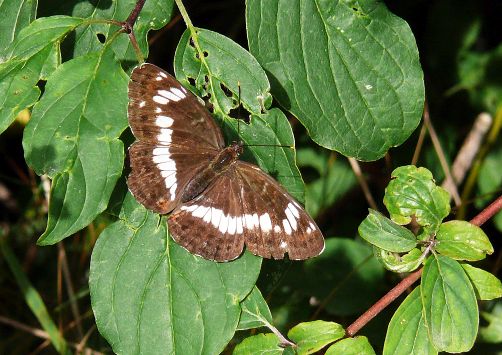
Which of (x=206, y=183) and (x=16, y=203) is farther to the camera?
(x=16, y=203)

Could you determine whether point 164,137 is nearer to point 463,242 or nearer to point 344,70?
point 344,70

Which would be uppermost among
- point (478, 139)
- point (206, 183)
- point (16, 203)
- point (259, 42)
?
point (259, 42)

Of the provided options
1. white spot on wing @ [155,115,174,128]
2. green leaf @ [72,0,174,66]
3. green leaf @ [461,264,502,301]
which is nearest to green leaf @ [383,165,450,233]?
green leaf @ [461,264,502,301]

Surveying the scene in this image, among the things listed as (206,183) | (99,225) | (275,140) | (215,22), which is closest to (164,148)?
(206,183)

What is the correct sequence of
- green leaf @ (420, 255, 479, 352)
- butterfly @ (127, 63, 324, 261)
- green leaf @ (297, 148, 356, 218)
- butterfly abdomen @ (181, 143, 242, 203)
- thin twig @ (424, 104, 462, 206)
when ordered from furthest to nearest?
green leaf @ (297, 148, 356, 218) < thin twig @ (424, 104, 462, 206) < butterfly abdomen @ (181, 143, 242, 203) < butterfly @ (127, 63, 324, 261) < green leaf @ (420, 255, 479, 352)

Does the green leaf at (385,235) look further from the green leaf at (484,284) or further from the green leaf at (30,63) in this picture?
the green leaf at (30,63)

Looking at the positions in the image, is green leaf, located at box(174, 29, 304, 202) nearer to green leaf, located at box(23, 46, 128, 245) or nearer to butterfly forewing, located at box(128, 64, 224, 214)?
butterfly forewing, located at box(128, 64, 224, 214)

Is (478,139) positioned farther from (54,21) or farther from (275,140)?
(54,21)
